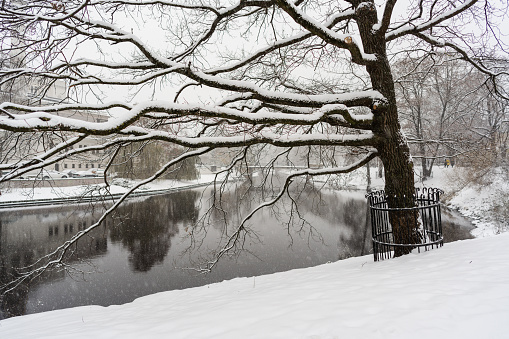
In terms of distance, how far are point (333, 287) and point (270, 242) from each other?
31.2ft

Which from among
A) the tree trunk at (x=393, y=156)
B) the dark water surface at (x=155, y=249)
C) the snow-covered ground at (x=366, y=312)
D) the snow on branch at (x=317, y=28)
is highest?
the snow on branch at (x=317, y=28)

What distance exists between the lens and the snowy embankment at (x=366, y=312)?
214 centimetres

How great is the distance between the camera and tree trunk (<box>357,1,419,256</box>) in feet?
16.2

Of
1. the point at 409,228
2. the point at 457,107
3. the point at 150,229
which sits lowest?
the point at 150,229

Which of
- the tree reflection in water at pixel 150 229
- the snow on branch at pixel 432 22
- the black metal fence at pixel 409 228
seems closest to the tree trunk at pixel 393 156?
the black metal fence at pixel 409 228

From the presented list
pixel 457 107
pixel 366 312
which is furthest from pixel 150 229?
pixel 457 107

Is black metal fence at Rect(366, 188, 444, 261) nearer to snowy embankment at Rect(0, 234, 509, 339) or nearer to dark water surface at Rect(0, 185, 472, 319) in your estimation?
snowy embankment at Rect(0, 234, 509, 339)

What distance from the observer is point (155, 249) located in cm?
1252

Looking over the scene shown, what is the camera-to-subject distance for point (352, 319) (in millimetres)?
2367

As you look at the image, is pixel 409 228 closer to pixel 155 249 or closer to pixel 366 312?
pixel 366 312

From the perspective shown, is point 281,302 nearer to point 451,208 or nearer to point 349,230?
point 349,230

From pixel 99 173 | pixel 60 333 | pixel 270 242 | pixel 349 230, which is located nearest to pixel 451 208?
pixel 349 230

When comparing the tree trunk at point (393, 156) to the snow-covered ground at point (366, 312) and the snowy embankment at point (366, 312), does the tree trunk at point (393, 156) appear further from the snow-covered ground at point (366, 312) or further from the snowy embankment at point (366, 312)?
the snowy embankment at point (366, 312)

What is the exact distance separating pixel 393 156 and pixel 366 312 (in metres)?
3.37
